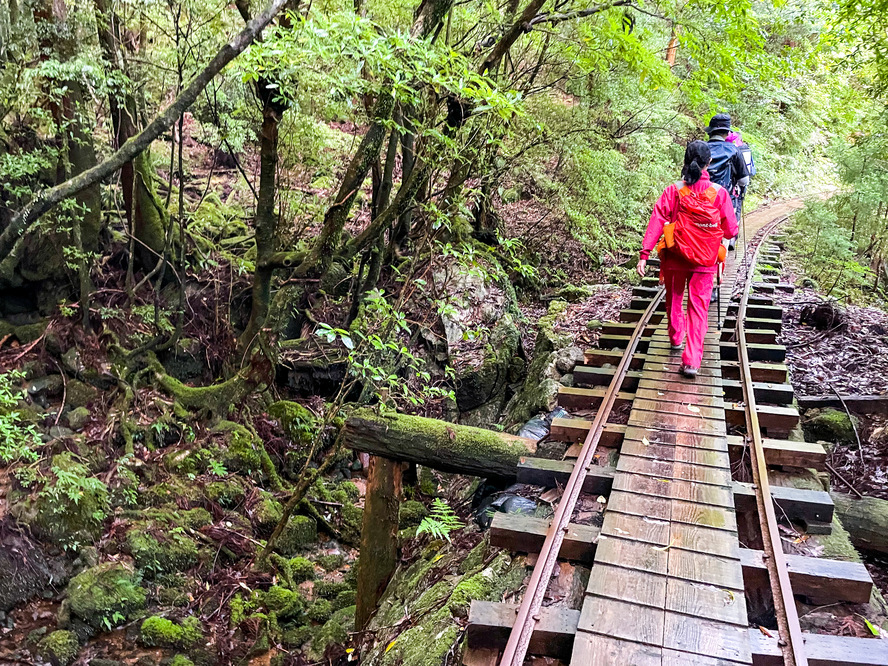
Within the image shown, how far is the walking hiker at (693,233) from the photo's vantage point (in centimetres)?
560

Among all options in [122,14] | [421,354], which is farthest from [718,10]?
[122,14]

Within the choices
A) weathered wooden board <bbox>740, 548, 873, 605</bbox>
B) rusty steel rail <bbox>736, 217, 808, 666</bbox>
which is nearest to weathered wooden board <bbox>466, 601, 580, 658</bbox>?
rusty steel rail <bbox>736, 217, 808, 666</bbox>

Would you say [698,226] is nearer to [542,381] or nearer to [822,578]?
[542,381]

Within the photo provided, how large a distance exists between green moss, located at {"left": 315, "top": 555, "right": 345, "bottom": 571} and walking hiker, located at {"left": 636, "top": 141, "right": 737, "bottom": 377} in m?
5.01

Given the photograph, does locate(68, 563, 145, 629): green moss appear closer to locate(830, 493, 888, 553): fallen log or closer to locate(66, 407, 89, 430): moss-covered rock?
locate(66, 407, 89, 430): moss-covered rock

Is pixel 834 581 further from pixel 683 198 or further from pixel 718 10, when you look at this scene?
pixel 718 10

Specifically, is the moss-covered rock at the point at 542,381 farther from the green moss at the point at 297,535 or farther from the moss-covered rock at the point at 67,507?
the moss-covered rock at the point at 67,507

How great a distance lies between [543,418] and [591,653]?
432 centimetres

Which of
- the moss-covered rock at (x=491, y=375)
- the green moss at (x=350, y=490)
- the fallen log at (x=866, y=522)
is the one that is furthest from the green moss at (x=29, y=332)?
the fallen log at (x=866, y=522)

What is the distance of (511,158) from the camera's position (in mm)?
10586

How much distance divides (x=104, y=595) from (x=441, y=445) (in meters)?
3.99

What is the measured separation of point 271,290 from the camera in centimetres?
886

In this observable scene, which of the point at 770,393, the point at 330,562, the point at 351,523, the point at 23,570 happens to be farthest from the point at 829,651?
the point at 23,570

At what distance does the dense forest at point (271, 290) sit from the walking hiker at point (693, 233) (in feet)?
6.28
